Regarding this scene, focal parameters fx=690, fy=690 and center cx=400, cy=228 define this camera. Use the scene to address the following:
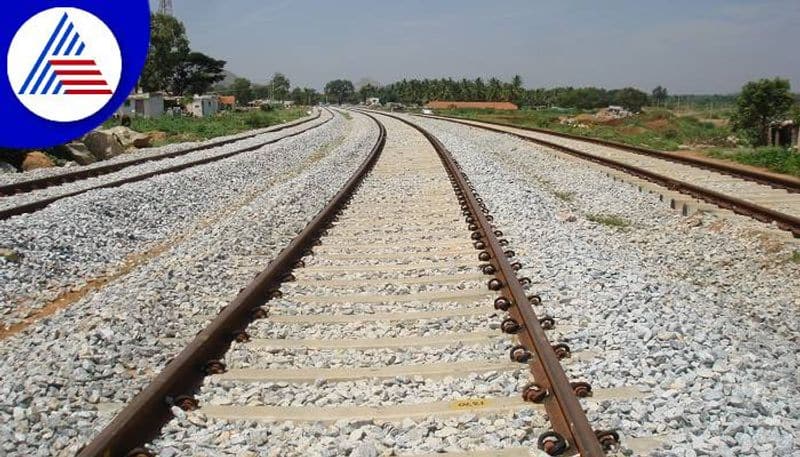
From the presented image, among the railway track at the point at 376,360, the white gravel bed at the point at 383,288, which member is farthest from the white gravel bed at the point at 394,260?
the white gravel bed at the point at 383,288

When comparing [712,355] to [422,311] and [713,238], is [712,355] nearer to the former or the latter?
[422,311]

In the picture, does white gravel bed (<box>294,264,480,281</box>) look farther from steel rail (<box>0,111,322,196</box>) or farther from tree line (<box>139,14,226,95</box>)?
tree line (<box>139,14,226,95</box>)

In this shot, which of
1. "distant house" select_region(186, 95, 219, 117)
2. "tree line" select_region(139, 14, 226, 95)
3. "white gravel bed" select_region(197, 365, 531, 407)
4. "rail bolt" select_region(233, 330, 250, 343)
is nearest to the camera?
"white gravel bed" select_region(197, 365, 531, 407)

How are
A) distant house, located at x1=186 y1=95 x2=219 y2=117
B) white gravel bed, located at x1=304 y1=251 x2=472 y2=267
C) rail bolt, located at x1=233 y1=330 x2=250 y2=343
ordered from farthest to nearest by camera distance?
distant house, located at x1=186 y1=95 x2=219 y2=117 < white gravel bed, located at x1=304 y1=251 x2=472 y2=267 < rail bolt, located at x1=233 y1=330 x2=250 y2=343

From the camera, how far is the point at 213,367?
4141mm

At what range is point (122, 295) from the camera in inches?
227

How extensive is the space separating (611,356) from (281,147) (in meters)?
19.4

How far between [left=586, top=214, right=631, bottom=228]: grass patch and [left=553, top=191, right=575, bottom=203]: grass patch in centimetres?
166

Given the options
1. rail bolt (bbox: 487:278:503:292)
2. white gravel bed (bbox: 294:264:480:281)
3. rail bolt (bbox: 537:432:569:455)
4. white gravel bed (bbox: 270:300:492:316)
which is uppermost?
rail bolt (bbox: 487:278:503:292)

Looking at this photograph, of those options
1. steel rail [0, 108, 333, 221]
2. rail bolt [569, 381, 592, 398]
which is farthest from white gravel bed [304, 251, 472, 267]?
steel rail [0, 108, 333, 221]

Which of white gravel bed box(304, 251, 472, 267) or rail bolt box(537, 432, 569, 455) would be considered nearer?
rail bolt box(537, 432, 569, 455)

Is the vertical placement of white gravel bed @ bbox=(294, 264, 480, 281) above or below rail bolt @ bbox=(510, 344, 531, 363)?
above

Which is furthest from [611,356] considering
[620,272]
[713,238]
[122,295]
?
[713,238]

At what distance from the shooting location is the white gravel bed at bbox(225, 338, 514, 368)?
427 centimetres
